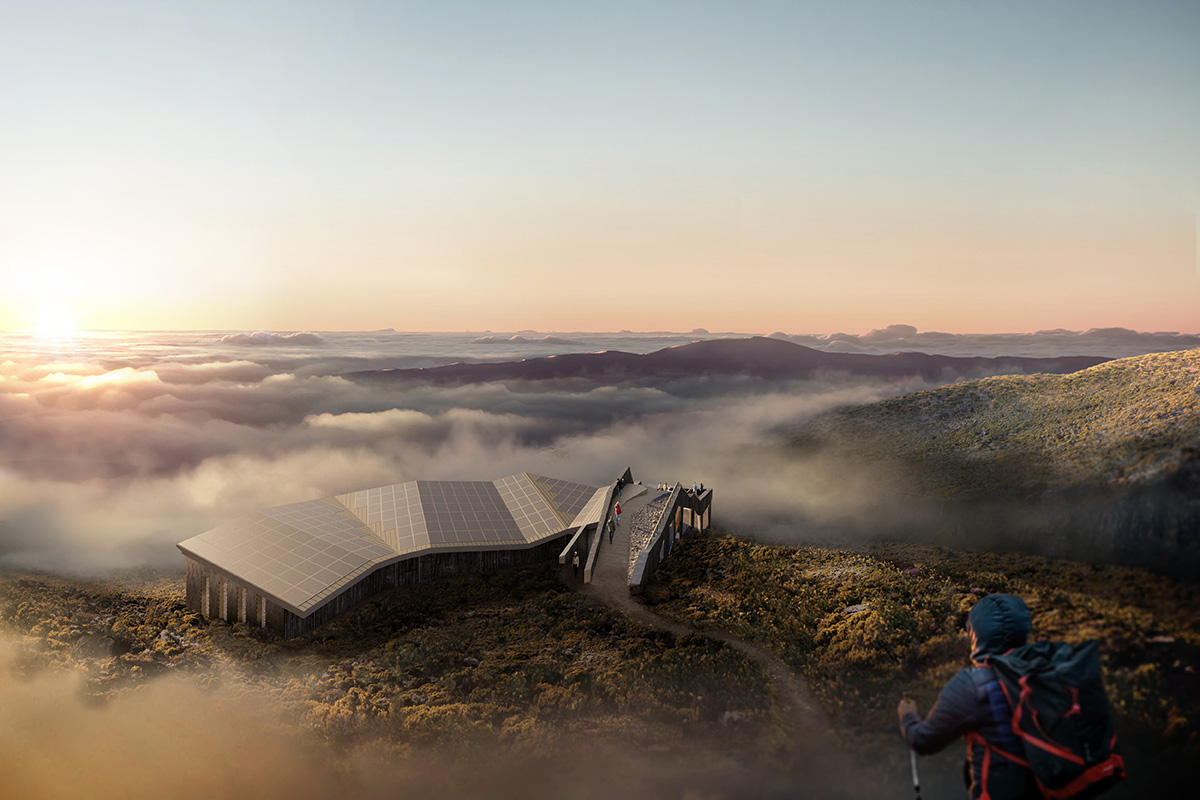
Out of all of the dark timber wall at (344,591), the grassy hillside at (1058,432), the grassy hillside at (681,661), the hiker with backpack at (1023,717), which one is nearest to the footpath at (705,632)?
the grassy hillside at (681,661)

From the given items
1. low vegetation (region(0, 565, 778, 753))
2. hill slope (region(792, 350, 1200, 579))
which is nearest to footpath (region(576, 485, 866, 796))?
low vegetation (region(0, 565, 778, 753))

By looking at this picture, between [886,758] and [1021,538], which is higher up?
[1021,538]

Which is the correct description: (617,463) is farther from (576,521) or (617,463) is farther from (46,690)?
(46,690)

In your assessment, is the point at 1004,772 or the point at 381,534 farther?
the point at 381,534

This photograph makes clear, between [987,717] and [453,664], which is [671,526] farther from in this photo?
[987,717]

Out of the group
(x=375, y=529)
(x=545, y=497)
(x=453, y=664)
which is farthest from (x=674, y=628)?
(x=375, y=529)

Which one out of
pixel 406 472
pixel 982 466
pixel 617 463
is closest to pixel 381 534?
pixel 982 466

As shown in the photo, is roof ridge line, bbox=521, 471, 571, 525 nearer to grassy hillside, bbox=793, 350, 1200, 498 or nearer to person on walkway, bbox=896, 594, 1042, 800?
grassy hillside, bbox=793, 350, 1200, 498
